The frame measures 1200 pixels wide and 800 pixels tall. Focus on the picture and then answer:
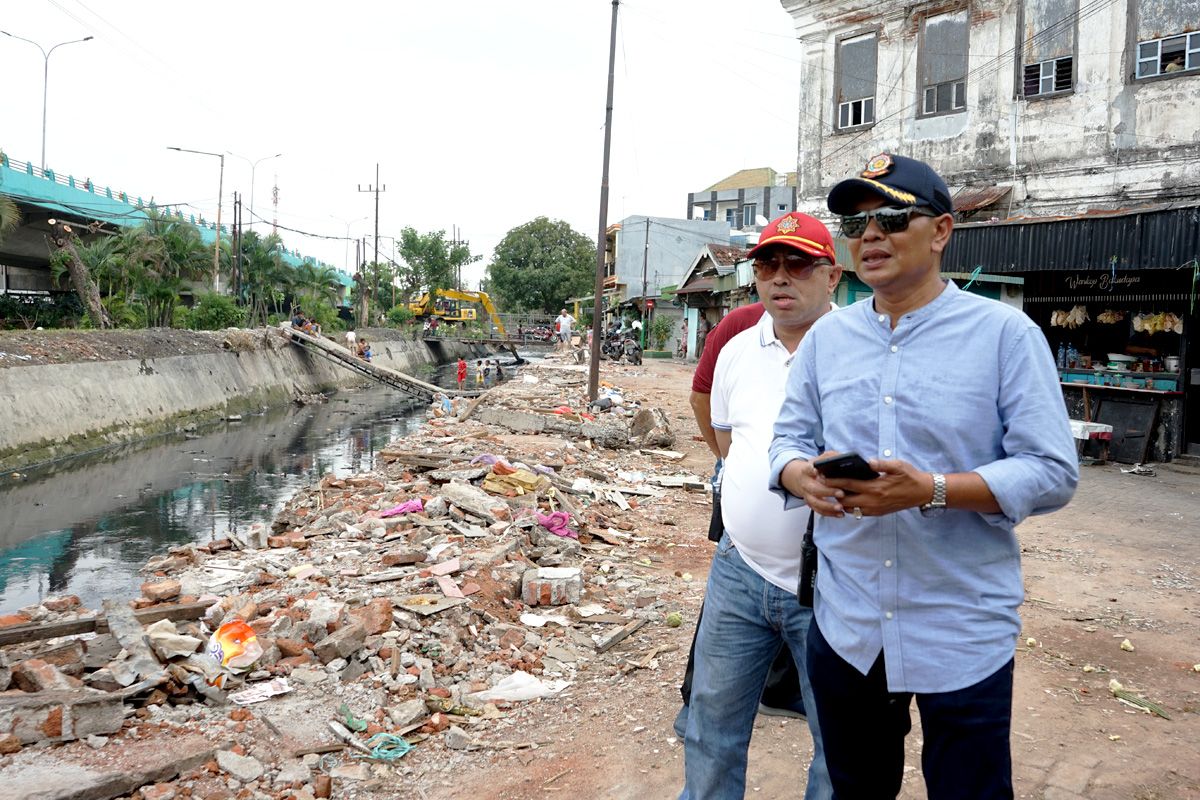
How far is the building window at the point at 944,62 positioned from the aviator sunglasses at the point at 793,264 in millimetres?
14385

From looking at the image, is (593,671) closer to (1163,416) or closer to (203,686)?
(203,686)

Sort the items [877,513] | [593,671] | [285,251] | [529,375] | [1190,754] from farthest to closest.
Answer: [285,251]
[529,375]
[593,671]
[1190,754]
[877,513]

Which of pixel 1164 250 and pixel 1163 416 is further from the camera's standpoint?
pixel 1163 416

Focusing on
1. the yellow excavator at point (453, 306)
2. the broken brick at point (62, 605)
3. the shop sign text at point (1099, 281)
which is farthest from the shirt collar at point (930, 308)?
the yellow excavator at point (453, 306)

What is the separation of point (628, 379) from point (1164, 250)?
1602cm

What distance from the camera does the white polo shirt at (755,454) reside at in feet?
7.63

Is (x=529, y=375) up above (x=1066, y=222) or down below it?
below

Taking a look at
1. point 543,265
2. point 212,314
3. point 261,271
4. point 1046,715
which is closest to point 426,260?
point 543,265

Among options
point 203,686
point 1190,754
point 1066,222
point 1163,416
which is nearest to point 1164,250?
point 1066,222

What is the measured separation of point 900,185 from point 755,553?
1.05 meters

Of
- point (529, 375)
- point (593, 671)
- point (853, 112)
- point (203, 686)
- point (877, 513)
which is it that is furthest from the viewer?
point (529, 375)

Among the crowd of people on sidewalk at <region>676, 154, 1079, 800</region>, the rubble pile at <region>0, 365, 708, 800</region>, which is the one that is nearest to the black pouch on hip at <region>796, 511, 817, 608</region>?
the crowd of people on sidewalk at <region>676, 154, 1079, 800</region>

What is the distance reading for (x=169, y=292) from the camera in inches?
1108

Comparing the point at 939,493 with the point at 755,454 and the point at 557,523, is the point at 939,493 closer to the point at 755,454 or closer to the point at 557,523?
the point at 755,454
